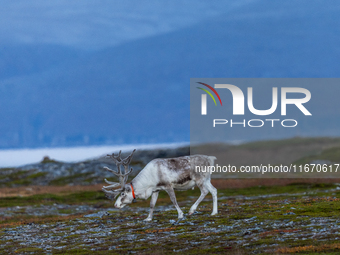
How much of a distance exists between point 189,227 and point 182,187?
3470 mm

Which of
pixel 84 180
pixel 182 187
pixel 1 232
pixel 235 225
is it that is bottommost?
pixel 84 180

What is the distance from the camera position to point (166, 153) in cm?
14538

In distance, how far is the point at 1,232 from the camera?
33.8 metres

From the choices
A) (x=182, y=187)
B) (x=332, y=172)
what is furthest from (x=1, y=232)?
(x=332, y=172)

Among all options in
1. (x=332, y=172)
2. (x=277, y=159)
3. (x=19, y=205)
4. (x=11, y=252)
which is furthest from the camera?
(x=332, y=172)

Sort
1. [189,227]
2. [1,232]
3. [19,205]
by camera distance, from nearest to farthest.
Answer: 1. [189,227]
2. [1,232]
3. [19,205]

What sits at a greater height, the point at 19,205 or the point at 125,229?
Answer: the point at 125,229

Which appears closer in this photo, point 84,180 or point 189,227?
point 189,227

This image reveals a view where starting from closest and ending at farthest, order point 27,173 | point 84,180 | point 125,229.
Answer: point 125,229 → point 84,180 → point 27,173

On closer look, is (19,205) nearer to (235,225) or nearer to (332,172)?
(235,225)

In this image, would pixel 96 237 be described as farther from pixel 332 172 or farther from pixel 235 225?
pixel 332 172

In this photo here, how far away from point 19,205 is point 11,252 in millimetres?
45663

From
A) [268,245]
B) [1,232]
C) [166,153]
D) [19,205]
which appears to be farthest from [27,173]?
[268,245]

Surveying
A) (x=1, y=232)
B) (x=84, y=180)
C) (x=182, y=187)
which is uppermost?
(x=182, y=187)
